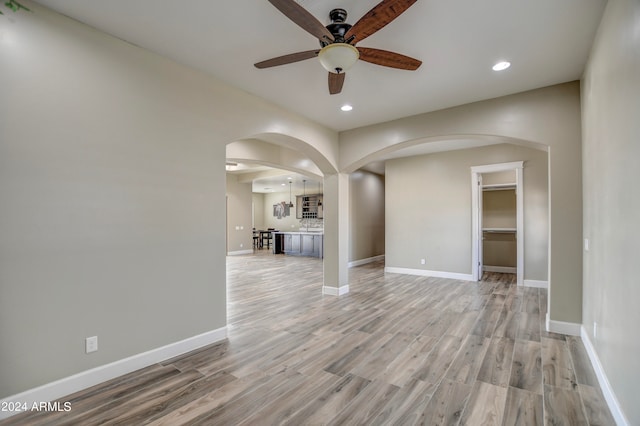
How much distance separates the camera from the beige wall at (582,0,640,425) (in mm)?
1717

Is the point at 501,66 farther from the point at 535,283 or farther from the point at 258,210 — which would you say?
the point at 258,210

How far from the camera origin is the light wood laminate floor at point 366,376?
6.79ft

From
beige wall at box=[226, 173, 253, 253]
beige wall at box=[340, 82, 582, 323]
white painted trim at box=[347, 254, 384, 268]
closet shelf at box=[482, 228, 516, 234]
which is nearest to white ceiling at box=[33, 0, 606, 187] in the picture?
beige wall at box=[340, 82, 582, 323]

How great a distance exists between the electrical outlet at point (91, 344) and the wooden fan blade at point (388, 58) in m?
3.14

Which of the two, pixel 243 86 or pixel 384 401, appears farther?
pixel 243 86

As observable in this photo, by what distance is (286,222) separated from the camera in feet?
52.2

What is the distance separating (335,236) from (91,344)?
3.67 metres

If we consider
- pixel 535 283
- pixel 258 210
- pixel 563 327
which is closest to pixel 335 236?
pixel 563 327

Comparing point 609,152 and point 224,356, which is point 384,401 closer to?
point 224,356

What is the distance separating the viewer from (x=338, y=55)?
216 centimetres

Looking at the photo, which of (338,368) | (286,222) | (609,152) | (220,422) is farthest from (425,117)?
(286,222)

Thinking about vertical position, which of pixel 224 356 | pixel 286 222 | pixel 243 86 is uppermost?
pixel 243 86

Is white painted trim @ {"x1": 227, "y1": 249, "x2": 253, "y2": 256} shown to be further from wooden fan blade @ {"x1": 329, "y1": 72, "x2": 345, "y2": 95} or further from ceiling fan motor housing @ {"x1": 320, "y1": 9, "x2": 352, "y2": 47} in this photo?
ceiling fan motor housing @ {"x1": 320, "y1": 9, "x2": 352, "y2": 47}

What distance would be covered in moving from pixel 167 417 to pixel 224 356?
939 mm
